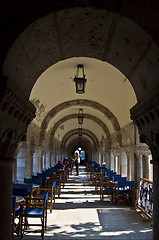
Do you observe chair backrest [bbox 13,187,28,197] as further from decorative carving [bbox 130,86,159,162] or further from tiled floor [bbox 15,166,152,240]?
decorative carving [bbox 130,86,159,162]

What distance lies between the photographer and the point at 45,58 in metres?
3.75

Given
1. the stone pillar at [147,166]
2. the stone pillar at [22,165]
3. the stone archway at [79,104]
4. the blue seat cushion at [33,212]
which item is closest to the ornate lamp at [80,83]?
the blue seat cushion at [33,212]

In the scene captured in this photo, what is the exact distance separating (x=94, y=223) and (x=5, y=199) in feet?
13.3

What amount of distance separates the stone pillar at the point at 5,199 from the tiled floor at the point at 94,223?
2.49 meters

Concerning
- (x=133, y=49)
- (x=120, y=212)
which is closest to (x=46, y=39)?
(x=133, y=49)

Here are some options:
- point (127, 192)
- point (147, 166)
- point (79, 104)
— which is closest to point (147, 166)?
point (147, 166)

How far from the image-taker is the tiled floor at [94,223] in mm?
5734

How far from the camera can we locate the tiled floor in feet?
18.8

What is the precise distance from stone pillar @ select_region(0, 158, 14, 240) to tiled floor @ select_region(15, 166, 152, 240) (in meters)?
2.49

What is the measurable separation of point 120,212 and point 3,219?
5527 millimetres

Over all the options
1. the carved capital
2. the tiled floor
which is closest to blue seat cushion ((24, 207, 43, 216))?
the tiled floor

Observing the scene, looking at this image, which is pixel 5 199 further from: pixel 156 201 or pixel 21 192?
pixel 21 192

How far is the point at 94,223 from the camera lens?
6742 mm

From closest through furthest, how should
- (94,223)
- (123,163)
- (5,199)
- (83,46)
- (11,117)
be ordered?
1. (11,117)
2. (5,199)
3. (83,46)
4. (94,223)
5. (123,163)
